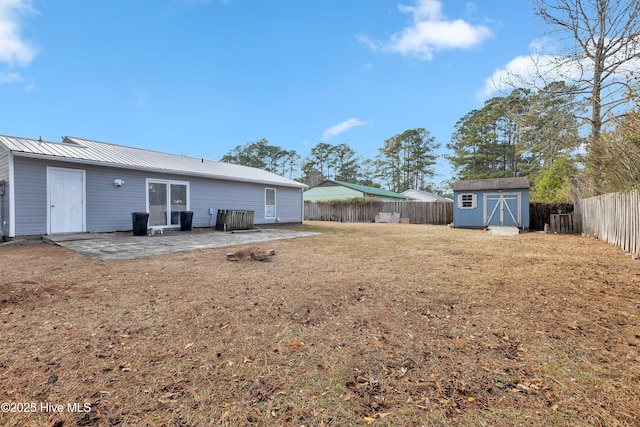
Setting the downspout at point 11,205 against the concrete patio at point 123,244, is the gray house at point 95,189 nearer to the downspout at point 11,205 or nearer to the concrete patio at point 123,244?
the downspout at point 11,205

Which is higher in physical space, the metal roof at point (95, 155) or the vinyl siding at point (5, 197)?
the metal roof at point (95, 155)

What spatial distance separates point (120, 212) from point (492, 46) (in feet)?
49.1

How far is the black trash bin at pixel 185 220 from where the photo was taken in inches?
427

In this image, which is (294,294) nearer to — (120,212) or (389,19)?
(120,212)

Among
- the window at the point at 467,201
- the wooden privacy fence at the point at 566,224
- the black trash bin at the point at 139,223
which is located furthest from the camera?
the window at the point at 467,201

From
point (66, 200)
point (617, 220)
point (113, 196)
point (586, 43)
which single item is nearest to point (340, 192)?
point (586, 43)

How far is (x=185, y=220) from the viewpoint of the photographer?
10.9m

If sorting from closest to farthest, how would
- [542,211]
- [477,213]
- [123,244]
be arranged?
[123,244] < [542,211] < [477,213]

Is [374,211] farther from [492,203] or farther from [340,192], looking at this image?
[492,203]

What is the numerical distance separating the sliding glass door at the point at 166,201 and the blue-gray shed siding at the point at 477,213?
13.7m


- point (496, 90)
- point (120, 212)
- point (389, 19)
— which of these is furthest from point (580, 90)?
point (120, 212)

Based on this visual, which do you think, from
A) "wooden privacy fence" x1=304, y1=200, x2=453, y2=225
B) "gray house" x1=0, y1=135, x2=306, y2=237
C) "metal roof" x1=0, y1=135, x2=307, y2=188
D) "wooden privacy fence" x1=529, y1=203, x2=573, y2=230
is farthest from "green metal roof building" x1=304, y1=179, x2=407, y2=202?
"metal roof" x1=0, y1=135, x2=307, y2=188

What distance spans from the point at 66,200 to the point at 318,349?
32.9 ft

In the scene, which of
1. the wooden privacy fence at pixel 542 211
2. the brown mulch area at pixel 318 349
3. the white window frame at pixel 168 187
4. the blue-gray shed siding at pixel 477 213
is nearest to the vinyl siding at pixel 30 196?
the white window frame at pixel 168 187
